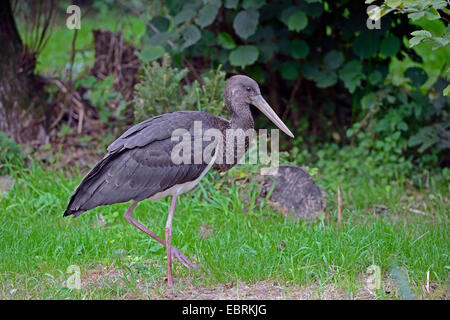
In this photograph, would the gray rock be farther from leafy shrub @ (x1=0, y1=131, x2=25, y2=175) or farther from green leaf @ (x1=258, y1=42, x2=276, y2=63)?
leafy shrub @ (x1=0, y1=131, x2=25, y2=175)

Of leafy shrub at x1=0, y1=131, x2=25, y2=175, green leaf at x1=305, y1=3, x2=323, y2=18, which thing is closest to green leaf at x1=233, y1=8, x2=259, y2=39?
green leaf at x1=305, y1=3, x2=323, y2=18

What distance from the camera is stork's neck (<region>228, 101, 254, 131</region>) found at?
4910 mm

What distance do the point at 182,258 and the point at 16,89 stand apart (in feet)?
11.4

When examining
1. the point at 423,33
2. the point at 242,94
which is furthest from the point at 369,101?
the point at 423,33

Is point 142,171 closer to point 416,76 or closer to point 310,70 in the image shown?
point 310,70

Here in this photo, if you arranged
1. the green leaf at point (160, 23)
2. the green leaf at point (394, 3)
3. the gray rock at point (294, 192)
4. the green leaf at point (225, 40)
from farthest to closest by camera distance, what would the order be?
the green leaf at point (160, 23) < the green leaf at point (225, 40) < the gray rock at point (294, 192) < the green leaf at point (394, 3)

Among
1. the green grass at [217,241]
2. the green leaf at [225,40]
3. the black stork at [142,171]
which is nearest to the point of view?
the green grass at [217,241]

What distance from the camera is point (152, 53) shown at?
651cm

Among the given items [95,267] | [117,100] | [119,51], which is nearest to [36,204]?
[95,267]

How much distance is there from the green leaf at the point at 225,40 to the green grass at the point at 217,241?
4.70ft

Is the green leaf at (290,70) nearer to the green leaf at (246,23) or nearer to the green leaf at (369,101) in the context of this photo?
the green leaf at (369,101)

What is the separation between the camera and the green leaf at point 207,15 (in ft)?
20.4

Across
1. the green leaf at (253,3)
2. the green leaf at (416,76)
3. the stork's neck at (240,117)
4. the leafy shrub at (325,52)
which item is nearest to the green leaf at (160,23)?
the leafy shrub at (325,52)
